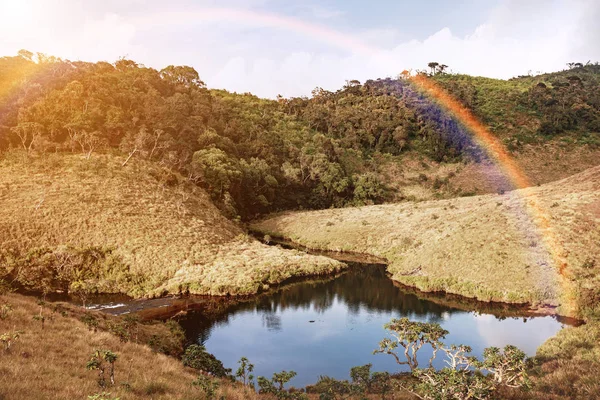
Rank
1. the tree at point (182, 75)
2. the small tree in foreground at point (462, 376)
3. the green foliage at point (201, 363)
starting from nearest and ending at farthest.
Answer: the small tree in foreground at point (462, 376), the green foliage at point (201, 363), the tree at point (182, 75)

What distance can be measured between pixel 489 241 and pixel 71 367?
52.1 m

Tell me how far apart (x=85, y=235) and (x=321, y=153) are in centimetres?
7871

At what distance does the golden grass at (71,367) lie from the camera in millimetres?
15266

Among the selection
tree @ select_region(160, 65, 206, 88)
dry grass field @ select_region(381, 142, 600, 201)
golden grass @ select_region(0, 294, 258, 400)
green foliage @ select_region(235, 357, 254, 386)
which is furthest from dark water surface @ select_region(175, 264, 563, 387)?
tree @ select_region(160, 65, 206, 88)

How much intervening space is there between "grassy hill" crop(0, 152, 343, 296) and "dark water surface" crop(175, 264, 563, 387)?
6.04 metres

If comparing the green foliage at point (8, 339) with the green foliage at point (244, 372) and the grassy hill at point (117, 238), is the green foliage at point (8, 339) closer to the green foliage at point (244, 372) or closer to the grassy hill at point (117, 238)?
the green foliage at point (244, 372)

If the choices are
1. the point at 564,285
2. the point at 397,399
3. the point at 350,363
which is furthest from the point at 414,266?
the point at 397,399

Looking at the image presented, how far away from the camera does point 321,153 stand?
122438mm

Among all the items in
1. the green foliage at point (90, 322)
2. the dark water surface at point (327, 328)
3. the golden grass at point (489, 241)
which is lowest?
the dark water surface at point (327, 328)

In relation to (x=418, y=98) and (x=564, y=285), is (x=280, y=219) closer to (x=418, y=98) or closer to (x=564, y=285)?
(x=564, y=285)

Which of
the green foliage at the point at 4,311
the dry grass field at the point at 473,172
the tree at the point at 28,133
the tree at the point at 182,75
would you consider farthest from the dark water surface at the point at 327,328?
the tree at the point at 182,75

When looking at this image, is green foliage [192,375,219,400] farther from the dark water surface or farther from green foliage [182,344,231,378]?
the dark water surface

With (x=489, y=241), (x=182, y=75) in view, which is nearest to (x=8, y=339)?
(x=489, y=241)

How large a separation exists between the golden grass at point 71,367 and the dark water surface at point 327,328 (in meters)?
9.40
